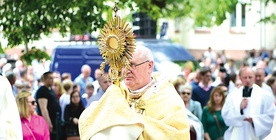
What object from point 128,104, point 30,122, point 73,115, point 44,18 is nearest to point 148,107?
point 128,104

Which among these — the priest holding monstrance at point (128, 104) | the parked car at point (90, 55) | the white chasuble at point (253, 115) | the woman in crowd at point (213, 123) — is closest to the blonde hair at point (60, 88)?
the woman in crowd at point (213, 123)

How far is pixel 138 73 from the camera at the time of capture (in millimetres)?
9867

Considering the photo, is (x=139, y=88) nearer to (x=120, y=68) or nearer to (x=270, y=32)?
(x=120, y=68)

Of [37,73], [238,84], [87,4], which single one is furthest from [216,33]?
[87,4]

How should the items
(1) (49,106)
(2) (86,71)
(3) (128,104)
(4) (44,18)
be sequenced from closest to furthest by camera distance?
(3) (128,104) < (4) (44,18) < (1) (49,106) < (2) (86,71)

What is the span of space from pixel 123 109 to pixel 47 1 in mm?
8147

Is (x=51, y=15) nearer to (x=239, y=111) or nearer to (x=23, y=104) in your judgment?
(x=23, y=104)

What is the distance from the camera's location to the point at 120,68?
9609mm

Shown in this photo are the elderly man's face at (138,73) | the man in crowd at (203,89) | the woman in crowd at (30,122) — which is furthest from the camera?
the man in crowd at (203,89)

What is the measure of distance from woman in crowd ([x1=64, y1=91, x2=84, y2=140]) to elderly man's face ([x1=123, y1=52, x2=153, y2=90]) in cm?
859

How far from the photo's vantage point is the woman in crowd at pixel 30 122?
13.5 metres

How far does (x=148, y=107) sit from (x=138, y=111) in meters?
0.10

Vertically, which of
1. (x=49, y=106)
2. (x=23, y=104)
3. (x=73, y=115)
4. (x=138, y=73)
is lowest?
(x=73, y=115)

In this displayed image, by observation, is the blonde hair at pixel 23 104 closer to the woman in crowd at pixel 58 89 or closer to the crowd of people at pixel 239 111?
the crowd of people at pixel 239 111
